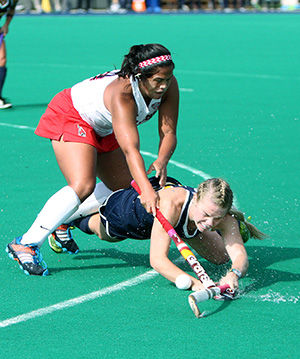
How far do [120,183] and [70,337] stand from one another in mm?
1762

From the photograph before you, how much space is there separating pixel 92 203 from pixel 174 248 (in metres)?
0.67

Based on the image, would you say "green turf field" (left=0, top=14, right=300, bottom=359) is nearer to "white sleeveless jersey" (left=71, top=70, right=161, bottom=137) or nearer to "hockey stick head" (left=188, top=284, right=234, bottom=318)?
"hockey stick head" (left=188, top=284, right=234, bottom=318)

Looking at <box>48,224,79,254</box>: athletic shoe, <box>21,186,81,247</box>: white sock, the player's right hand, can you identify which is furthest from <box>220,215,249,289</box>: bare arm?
<box>48,224,79,254</box>: athletic shoe

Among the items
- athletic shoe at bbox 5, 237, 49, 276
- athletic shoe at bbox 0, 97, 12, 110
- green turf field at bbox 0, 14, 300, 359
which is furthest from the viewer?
athletic shoe at bbox 0, 97, 12, 110

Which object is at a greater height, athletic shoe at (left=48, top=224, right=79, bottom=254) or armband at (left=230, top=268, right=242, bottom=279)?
armband at (left=230, top=268, right=242, bottom=279)

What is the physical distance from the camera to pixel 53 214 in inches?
197

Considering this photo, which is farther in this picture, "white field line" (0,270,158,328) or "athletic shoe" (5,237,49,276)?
"athletic shoe" (5,237,49,276)

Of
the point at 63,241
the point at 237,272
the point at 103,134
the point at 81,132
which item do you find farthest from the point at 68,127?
the point at 237,272

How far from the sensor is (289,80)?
14.2 meters

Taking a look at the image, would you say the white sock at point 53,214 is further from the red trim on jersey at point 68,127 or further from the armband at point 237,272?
the armband at point 237,272

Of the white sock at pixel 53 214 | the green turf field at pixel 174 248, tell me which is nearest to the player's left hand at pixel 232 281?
the green turf field at pixel 174 248

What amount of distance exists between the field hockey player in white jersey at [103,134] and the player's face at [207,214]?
27 cm

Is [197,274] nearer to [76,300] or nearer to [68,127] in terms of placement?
[76,300]

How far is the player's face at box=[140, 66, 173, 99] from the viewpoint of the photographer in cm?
470
